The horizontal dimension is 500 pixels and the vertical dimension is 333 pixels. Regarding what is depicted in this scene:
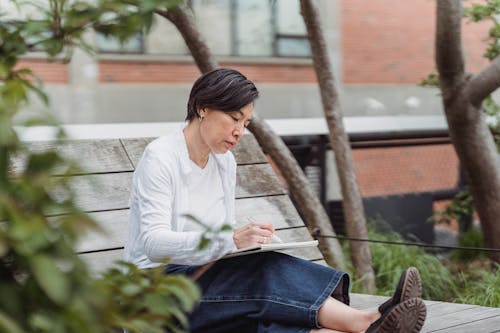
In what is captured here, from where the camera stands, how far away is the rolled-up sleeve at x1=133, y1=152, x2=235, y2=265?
8.75 feet

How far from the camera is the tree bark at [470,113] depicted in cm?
605

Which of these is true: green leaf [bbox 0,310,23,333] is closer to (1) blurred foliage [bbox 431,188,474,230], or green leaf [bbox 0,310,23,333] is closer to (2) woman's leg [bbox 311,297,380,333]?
(2) woman's leg [bbox 311,297,380,333]

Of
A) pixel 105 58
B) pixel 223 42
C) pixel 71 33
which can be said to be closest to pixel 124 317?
pixel 71 33

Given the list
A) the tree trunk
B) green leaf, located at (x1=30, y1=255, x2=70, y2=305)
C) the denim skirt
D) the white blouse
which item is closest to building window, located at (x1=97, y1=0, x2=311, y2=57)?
the tree trunk

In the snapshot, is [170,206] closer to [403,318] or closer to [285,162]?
[403,318]

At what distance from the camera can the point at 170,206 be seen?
287 centimetres

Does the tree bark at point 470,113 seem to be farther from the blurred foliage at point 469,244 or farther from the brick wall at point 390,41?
the brick wall at point 390,41

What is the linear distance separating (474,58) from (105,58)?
6.82 meters

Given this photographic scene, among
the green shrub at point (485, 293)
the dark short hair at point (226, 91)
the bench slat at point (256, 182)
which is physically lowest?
the green shrub at point (485, 293)

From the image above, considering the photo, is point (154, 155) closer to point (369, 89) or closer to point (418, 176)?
point (418, 176)

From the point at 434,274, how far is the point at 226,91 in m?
3.98

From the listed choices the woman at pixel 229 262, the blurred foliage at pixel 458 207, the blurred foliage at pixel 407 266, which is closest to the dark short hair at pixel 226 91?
the woman at pixel 229 262

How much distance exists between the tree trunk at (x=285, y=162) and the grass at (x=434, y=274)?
0.28 meters

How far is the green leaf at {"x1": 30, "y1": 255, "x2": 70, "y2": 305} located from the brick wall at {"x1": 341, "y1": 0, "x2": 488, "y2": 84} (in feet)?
41.1
